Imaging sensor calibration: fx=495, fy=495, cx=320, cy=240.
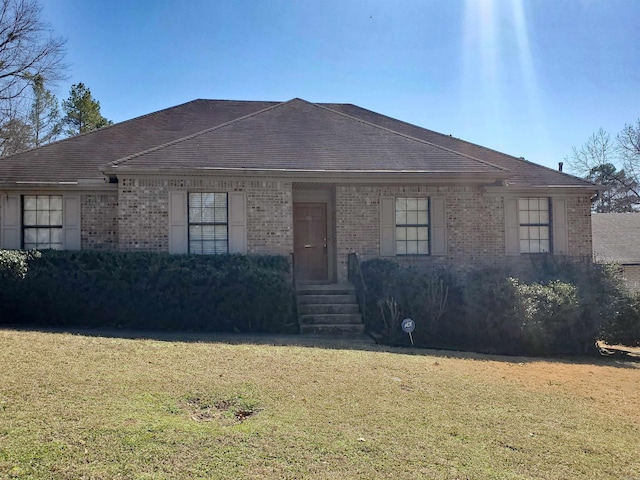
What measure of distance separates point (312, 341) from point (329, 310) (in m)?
1.95

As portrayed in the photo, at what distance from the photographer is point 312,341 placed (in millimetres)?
9539

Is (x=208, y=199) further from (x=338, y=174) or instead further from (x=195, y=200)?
(x=338, y=174)

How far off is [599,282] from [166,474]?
1125 centimetres

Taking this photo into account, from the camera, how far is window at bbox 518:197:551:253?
14.3 m

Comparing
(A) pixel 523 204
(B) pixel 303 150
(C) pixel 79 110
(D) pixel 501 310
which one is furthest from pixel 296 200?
(C) pixel 79 110

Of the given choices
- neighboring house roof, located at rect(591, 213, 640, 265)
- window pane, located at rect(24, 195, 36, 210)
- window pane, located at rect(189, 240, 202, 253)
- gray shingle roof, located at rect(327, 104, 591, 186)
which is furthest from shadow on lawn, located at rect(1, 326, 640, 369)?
neighboring house roof, located at rect(591, 213, 640, 265)

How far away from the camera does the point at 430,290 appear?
10.9 m

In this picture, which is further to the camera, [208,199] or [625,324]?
[208,199]

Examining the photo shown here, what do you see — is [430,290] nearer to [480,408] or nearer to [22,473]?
[480,408]

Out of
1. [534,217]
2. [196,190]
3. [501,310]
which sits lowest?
[501,310]

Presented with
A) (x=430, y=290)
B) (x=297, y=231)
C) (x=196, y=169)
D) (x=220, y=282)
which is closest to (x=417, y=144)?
(x=297, y=231)

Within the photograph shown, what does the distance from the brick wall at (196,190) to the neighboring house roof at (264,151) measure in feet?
1.53

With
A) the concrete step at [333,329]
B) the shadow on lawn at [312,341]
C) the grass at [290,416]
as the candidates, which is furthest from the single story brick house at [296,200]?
the grass at [290,416]

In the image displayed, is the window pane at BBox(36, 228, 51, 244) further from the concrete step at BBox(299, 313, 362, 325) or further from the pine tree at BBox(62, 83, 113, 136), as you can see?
the pine tree at BBox(62, 83, 113, 136)
